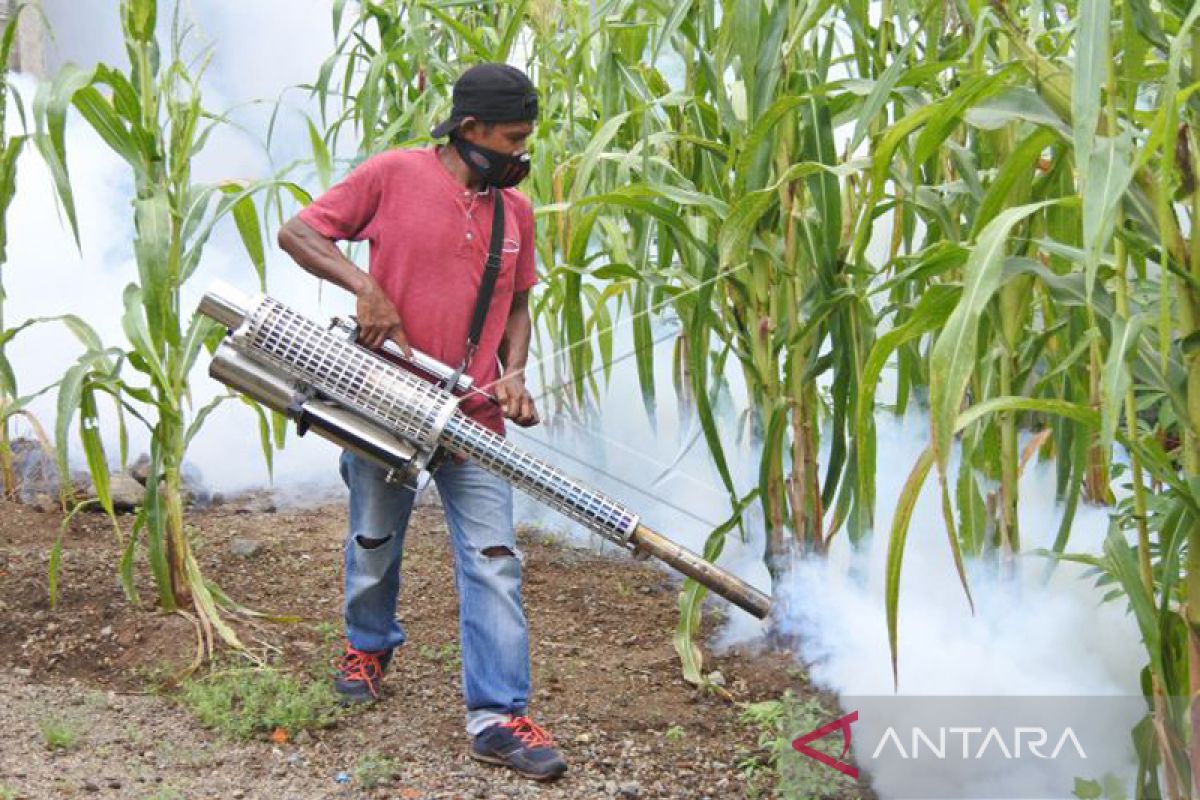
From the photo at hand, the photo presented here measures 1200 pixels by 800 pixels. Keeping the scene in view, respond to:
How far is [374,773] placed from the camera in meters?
2.40

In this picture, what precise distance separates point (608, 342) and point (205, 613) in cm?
100

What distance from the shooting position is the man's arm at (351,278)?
7.76 ft

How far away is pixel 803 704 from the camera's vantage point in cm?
258

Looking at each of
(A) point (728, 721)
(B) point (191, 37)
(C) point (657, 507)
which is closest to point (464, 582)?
(C) point (657, 507)

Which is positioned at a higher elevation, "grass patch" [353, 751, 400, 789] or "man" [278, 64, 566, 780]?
"man" [278, 64, 566, 780]

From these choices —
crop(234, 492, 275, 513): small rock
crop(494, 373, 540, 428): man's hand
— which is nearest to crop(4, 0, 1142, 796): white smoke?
crop(494, 373, 540, 428): man's hand

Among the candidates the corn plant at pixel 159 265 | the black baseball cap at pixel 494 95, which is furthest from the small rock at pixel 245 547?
the black baseball cap at pixel 494 95

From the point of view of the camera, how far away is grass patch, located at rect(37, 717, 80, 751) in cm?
248

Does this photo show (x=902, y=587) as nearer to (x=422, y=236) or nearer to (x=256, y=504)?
(x=422, y=236)

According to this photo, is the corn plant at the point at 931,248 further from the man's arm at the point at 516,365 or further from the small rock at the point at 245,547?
the small rock at the point at 245,547

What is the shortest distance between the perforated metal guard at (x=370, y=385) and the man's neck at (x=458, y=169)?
0.35 m

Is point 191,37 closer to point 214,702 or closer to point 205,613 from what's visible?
point 205,613

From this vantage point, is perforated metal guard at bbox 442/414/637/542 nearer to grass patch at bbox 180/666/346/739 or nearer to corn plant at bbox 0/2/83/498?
grass patch at bbox 180/666/346/739

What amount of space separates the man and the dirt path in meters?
0.15
